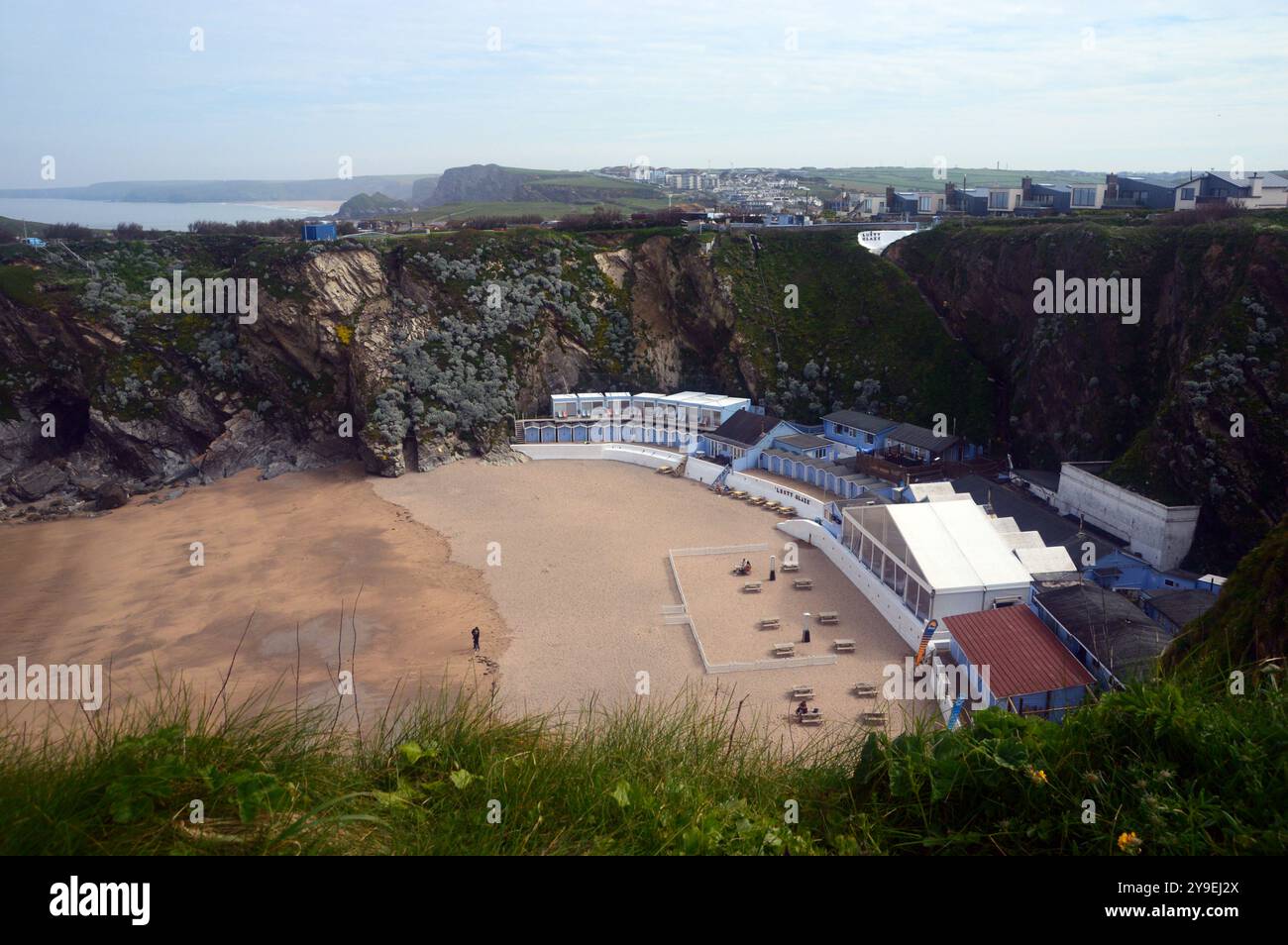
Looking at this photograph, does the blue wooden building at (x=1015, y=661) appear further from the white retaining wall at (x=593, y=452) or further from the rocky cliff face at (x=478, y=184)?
the rocky cliff face at (x=478, y=184)

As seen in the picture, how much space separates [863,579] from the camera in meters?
19.9

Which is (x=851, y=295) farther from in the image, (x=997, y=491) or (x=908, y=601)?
(x=908, y=601)

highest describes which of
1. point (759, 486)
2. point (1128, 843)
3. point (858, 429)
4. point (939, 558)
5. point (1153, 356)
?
point (1153, 356)

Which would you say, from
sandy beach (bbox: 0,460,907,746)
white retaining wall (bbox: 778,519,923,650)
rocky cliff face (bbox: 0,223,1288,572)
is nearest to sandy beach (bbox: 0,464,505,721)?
sandy beach (bbox: 0,460,907,746)

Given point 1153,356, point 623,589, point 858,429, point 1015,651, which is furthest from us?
point 858,429

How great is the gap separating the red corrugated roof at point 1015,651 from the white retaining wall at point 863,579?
1.10 metres

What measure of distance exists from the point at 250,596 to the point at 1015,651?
1895 cm

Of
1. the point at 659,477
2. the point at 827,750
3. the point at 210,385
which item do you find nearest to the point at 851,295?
the point at 659,477

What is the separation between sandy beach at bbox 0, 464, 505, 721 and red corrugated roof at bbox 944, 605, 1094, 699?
9.78 m

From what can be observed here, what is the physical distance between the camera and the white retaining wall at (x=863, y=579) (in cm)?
1731

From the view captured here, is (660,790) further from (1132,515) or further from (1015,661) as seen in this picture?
(1132,515)

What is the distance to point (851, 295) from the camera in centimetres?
3916

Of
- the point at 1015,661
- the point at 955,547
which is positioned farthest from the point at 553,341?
the point at 1015,661
